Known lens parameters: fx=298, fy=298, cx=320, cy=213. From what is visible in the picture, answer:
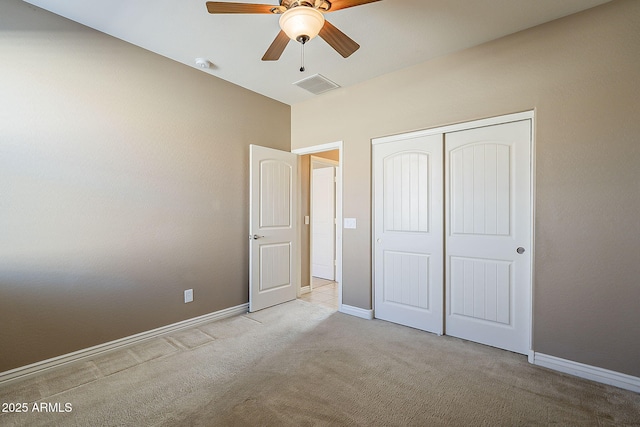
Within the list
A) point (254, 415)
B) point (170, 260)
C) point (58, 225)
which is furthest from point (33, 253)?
point (254, 415)

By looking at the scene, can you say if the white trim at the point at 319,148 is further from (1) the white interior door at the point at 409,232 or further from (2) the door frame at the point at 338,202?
(1) the white interior door at the point at 409,232

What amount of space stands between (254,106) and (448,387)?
3609mm

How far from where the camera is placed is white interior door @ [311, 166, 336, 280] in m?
5.51

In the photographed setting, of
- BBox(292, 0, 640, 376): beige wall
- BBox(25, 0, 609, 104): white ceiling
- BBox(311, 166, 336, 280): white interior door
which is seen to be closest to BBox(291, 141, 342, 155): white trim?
BBox(25, 0, 609, 104): white ceiling

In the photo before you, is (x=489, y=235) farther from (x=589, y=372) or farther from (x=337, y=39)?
(x=337, y=39)

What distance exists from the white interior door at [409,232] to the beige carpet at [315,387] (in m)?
0.41

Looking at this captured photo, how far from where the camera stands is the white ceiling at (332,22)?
226 centimetres

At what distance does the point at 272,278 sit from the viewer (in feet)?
12.9

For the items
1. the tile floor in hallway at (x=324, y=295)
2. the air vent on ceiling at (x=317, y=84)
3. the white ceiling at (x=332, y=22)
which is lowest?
the tile floor in hallway at (x=324, y=295)

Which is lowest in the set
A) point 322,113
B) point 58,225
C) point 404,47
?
point 58,225

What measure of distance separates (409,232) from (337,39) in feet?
6.71

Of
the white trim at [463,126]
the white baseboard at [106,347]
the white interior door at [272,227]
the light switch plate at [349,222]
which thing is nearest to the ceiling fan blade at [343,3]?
the white trim at [463,126]

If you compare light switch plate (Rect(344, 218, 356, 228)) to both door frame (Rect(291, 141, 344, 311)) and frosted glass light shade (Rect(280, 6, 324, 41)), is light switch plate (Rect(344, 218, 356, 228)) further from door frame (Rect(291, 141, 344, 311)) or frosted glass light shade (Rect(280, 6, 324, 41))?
frosted glass light shade (Rect(280, 6, 324, 41))

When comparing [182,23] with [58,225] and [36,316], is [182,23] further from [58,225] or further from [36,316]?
[36,316]
